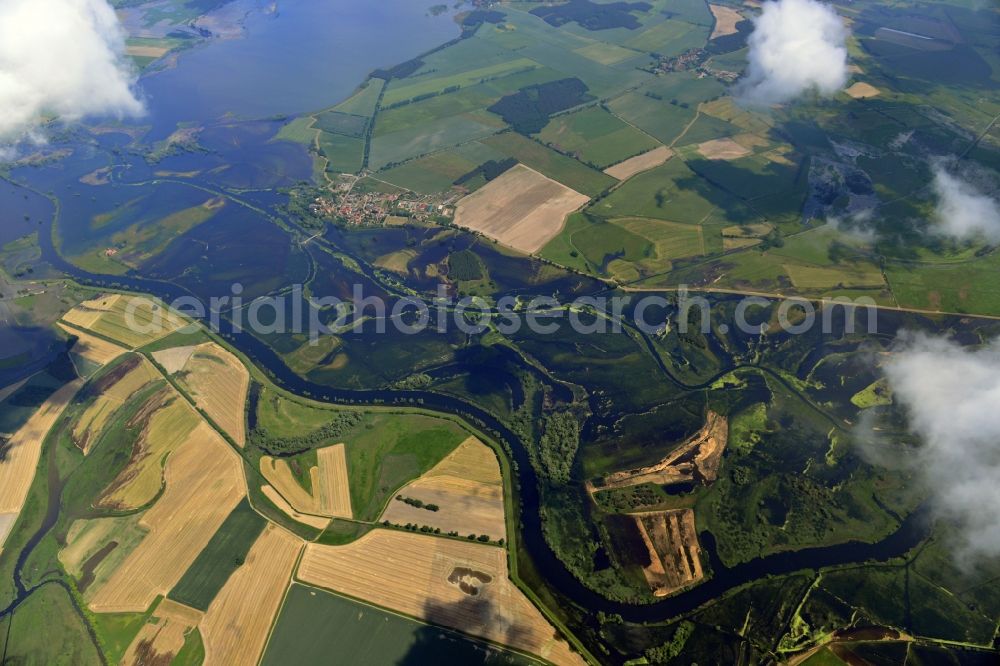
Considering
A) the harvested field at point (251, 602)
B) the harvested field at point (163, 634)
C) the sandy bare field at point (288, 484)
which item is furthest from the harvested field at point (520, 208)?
the harvested field at point (163, 634)

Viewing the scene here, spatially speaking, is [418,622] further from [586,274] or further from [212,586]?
[586,274]

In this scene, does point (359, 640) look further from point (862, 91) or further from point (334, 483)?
point (862, 91)

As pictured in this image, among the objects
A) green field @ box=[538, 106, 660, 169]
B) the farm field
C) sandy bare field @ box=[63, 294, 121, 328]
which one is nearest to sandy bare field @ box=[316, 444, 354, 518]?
the farm field

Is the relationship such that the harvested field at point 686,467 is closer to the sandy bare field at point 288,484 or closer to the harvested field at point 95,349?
the sandy bare field at point 288,484

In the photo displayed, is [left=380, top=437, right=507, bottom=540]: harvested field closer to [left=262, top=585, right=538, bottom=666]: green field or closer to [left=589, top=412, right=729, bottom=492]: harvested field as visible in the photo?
[left=262, top=585, right=538, bottom=666]: green field

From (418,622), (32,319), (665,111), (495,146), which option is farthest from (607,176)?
(32,319)

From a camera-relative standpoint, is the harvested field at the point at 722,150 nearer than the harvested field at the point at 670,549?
No
